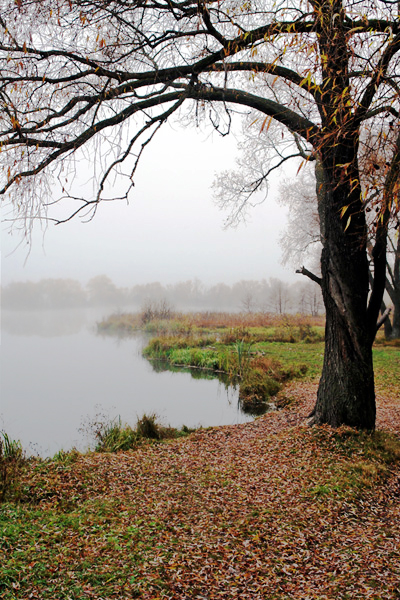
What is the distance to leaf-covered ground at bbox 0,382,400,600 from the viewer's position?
2.41m

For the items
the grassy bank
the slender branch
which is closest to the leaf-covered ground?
the grassy bank

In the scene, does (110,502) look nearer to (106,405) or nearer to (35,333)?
(106,405)

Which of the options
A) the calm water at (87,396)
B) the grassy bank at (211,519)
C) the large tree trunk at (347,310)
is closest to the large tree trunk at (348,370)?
the large tree trunk at (347,310)

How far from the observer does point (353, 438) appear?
4.50m

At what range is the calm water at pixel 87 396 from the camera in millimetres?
7051

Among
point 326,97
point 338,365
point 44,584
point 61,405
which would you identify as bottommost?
point 61,405

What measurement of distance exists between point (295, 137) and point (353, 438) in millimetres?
4069

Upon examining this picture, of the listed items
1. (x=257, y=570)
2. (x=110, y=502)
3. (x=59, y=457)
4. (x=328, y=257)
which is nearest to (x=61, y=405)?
(x=59, y=457)

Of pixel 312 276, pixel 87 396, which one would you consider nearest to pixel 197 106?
pixel 312 276

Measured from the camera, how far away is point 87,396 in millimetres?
9305

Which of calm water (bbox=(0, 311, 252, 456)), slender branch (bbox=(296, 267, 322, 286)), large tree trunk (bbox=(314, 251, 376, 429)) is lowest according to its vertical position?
calm water (bbox=(0, 311, 252, 456))

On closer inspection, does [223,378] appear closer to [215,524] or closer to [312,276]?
[312,276]

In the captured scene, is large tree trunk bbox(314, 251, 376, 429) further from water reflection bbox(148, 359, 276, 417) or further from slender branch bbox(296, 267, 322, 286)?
water reflection bbox(148, 359, 276, 417)

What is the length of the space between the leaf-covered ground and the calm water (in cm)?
221
